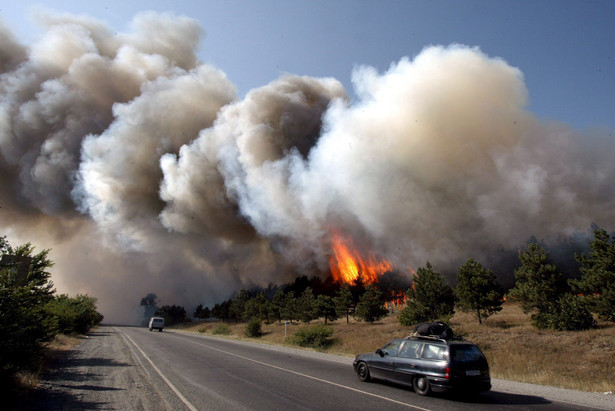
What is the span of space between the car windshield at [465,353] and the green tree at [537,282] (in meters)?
19.9

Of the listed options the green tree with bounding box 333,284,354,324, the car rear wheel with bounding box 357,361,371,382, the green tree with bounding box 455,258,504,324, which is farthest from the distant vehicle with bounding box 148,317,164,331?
the car rear wheel with bounding box 357,361,371,382

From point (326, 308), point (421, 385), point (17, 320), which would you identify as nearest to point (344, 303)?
point (326, 308)

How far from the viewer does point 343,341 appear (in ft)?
81.5

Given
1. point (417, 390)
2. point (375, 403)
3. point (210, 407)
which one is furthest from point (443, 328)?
point (210, 407)

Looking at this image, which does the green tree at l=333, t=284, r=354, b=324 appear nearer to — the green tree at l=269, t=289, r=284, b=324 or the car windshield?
the green tree at l=269, t=289, r=284, b=324

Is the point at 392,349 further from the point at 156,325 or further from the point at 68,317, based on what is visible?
the point at 156,325

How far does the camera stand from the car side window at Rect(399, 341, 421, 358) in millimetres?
8656

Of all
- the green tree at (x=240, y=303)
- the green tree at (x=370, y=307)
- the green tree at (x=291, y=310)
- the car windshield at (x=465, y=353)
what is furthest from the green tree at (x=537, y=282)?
the green tree at (x=240, y=303)

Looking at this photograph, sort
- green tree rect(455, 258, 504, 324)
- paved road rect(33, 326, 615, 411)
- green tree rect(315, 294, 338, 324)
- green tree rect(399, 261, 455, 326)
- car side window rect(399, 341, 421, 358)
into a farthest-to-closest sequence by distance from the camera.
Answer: green tree rect(315, 294, 338, 324)
green tree rect(399, 261, 455, 326)
green tree rect(455, 258, 504, 324)
car side window rect(399, 341, 421, 358)
paved road rect(33, 326, 615, 411)

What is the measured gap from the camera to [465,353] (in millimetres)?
8078

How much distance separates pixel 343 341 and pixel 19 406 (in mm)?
21166

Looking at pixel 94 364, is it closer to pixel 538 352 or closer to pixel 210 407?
pixel 210 407

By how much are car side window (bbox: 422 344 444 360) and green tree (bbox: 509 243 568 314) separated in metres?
20.4

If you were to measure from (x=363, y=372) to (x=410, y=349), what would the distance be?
70.9 inches
